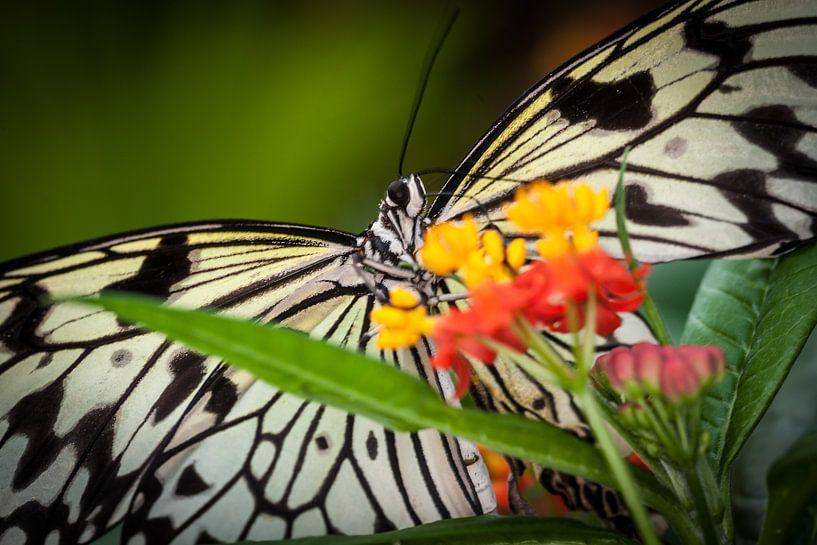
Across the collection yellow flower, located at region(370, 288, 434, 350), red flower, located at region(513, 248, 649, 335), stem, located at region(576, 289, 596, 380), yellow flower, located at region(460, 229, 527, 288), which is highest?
yellow flower, located at region(460, 229, 527, 288)

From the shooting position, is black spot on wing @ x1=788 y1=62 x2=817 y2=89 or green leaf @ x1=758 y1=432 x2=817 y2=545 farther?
black spot on wing @ x1=788 y1=62 x2=817 y2=89

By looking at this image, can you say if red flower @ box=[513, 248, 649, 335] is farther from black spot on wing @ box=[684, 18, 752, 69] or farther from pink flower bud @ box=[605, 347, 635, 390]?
black spot on wing @ box=[684, 18, 752, 69]

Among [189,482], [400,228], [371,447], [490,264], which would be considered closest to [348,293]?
[400,228]

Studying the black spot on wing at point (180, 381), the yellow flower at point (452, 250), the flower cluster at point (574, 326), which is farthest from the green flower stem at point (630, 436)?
the black spot on wing at point (180, 381)

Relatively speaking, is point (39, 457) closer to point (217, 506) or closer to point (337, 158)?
point (217, 506)

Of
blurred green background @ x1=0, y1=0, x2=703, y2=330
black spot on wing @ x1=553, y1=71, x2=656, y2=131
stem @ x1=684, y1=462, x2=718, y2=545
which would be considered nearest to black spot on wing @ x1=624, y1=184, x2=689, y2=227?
black spot on wing @ x1=553, y1=71, x2=656, y2=131

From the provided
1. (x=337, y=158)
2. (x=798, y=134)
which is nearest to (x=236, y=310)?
(x=798, y=134)

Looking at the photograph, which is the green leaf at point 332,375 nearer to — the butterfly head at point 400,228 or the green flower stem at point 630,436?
the green flower stem at point 630,436
